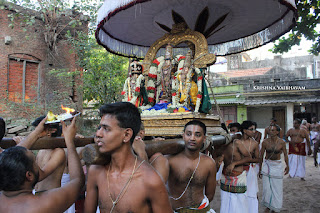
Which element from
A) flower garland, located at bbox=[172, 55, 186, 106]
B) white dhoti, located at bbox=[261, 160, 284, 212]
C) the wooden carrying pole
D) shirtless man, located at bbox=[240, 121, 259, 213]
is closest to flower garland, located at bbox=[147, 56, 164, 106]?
flower garland, located at bbox=[172, 55, 186, 106]

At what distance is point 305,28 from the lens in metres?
7.40

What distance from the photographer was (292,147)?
373 inches

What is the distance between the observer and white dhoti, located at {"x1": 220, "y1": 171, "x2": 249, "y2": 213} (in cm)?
473

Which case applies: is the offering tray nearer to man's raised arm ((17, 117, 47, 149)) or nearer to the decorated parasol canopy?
the decorated parasol canopy

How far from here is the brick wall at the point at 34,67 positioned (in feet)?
32.6

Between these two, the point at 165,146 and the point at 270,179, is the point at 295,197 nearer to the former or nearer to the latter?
the point at 270,179

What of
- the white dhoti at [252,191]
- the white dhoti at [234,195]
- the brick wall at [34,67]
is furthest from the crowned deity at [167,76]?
the brick wall at [34,67]

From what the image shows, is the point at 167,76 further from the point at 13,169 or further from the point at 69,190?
the point at 13,169

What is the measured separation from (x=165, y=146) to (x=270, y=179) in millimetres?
4878

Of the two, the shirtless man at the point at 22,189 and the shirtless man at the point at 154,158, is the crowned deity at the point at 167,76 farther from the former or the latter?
the shirtless man at the point at 22,189

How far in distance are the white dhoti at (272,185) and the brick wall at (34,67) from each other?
8023mm

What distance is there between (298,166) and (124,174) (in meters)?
9.11

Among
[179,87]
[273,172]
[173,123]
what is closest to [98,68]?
[179,87]

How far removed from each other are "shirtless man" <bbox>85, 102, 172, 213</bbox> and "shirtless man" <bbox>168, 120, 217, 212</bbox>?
150 cm
